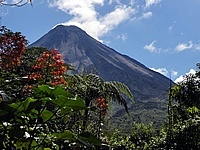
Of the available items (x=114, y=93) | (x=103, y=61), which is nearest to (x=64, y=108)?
(x=114, y=93)

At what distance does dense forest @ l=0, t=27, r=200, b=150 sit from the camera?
2.81 feet

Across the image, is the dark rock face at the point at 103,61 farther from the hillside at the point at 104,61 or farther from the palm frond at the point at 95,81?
the palm frond at the point at 95,81

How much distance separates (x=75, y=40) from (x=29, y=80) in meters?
145

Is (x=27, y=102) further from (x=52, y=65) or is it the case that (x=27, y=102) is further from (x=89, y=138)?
(x=52, y=65)

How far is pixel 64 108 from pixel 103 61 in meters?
132

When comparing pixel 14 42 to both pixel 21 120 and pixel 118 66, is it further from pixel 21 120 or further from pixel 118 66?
pixel 118 66

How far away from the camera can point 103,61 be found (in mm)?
132500

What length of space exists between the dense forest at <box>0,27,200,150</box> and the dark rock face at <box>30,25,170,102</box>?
95.8 metres

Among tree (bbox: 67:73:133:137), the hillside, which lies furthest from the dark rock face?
tree (bbox: 67:73:133:137)

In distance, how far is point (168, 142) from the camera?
5625 mm

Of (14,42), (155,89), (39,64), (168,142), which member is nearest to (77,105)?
(168,142)

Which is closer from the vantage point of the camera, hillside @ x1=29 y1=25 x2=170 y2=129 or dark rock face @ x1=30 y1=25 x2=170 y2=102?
hillside @ x1=29 y1=25 x2=170 y2=129

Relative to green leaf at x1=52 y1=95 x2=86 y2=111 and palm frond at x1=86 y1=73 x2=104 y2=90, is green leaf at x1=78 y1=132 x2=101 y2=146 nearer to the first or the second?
green leaf at x1=52 y1=95 x2=86 y2=111

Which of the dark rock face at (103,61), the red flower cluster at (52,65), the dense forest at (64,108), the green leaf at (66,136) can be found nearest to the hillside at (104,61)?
the dark rock face at (103,61)
